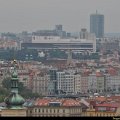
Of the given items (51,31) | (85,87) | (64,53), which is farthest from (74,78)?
(51,31)

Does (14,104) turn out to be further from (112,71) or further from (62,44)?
(62,44)

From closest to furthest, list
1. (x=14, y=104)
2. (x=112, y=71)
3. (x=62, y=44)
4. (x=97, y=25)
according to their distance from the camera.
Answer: (x=14, y=104)
(x=112, y=71)
(x=62, y=44)
(x=97, y=25)

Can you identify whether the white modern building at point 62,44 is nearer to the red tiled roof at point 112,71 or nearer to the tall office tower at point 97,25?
the tall office tower at point 97,25

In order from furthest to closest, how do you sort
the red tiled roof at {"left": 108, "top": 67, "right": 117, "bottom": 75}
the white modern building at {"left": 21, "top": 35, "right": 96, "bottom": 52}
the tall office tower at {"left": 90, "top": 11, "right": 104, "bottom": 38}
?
1. the tall office tower at {"left": 90, "top": 11, "right": 104, "bottom": 38}
2. the white modern building at {"left": 21, "top": 35, "right": 96, "bottom": 52}
3. the red tiled roof at {"left": 108, "top": 67, "right": 117, "bottom": 75}

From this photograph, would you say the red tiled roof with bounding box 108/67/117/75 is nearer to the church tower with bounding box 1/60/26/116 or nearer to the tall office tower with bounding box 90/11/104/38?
the church tower with bounding box 1/60/26/116

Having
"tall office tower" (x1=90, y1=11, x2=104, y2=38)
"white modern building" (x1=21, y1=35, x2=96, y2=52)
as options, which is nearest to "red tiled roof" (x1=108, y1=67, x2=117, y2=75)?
"white modern building" (x1=21, y1=35, x2=96, y2=52)

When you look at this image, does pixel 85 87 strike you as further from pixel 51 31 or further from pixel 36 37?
pixel 51 31

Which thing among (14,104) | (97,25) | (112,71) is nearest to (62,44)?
(97,25)

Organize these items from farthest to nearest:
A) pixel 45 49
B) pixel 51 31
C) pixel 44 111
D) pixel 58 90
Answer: pixel 51 31, pixel 45 49, pixel 58 90, pixel 44 111
